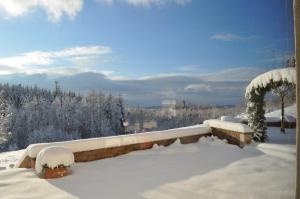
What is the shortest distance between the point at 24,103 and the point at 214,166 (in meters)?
66.2

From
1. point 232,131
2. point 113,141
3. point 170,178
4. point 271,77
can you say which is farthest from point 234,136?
point 170,178

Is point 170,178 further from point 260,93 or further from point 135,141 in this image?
point 260,93

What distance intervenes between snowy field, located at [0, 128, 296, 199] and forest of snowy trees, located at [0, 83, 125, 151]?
45.2 meters

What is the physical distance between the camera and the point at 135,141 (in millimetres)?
11438

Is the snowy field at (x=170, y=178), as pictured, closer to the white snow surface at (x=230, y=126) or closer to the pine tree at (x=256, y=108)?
the white snow surface at (x=230, y=126)

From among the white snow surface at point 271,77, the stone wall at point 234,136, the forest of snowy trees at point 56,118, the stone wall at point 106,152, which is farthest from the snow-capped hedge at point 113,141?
the forest of snowy trees at point 56,118

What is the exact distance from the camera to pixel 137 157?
34.3ft

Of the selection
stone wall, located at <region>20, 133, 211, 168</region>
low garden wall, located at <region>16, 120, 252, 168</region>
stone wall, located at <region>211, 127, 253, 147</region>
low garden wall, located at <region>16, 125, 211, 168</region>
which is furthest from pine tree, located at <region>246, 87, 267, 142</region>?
stone wall, located at <region>20, 133, 211, 168</region>

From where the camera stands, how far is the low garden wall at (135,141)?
9553mm

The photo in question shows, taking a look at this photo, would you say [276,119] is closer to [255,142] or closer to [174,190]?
[255,142]

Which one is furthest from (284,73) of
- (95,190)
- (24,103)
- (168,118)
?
(168,118)

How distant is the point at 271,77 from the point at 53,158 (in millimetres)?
9462

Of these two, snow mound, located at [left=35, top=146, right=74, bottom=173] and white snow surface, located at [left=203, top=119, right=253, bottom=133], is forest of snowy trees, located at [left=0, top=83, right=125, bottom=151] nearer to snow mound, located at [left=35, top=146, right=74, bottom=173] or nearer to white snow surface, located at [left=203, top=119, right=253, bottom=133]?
white snow surface, located at [left=203, top=119, right=253, bottom=133]

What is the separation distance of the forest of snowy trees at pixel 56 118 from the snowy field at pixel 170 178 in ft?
148
